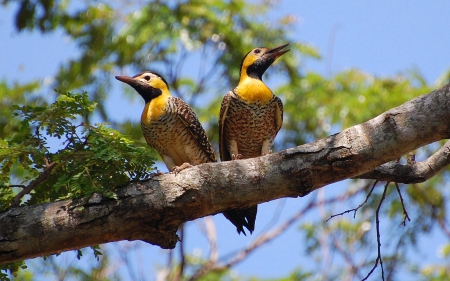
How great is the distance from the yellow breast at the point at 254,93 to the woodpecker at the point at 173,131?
2.20ft

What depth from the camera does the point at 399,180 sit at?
492cm

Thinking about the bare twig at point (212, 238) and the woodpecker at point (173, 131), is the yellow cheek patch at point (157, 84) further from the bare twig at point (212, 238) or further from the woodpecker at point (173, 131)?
the bare twig at point (212, 238)

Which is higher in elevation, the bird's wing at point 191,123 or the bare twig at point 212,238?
the bare twig at point 212,238

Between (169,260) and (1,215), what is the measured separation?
8.21 metres

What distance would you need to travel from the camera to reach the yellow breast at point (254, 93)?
7105 mm

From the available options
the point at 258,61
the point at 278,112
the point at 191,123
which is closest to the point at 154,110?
the point at 191,123

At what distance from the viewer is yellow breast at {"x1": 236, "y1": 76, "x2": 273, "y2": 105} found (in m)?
7.11

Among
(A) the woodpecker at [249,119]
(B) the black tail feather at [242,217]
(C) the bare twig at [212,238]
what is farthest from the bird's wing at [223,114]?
(C) the bare twig at [212,238]

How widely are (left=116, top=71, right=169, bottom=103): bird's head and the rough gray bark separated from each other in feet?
8.17

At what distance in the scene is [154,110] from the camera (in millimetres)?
→ 6742

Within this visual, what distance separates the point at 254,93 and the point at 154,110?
1.16 metres

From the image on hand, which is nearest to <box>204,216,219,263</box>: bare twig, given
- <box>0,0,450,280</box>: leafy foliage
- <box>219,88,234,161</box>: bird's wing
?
<box>0,0,450,280</box>: leafy foliage

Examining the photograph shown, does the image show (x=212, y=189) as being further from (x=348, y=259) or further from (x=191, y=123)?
(x=348, y=259)

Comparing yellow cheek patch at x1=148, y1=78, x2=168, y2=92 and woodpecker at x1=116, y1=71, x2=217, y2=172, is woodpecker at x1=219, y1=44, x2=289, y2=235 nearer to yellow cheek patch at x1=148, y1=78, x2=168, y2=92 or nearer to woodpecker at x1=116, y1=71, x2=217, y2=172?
woodpecker at x1=116, y1=71, x2=217, y2=172
